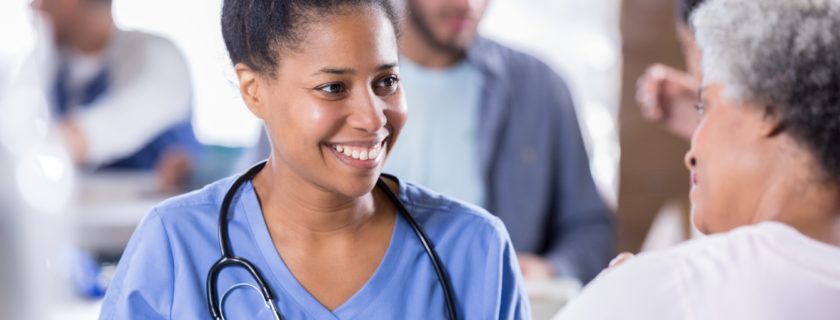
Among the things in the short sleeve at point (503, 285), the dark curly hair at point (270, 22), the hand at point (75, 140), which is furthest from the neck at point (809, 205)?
the hand at point (75, 140)

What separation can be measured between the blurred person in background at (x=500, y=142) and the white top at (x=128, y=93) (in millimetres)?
1049

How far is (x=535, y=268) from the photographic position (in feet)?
5.57

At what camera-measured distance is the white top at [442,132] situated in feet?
5.68

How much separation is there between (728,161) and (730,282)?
12 cm

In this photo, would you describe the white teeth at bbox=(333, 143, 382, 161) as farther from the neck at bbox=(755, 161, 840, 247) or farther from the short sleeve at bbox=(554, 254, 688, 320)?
the neck at bbox=(755, 161, 840, 247)

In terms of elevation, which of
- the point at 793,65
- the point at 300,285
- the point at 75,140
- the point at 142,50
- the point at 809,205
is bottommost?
the point at 75,140

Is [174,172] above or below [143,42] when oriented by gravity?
below

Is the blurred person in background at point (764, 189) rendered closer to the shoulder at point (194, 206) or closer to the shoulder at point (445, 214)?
the shoulder at point (445, 214)

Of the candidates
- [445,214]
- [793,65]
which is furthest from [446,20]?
[793,65]

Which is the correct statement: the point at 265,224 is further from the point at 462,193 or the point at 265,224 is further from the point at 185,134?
the point at 185,134

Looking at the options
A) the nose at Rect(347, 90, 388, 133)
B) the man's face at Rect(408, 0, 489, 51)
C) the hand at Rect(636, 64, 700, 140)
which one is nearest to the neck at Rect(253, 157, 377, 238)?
the nose at Rect(347, 90, 388, 133)

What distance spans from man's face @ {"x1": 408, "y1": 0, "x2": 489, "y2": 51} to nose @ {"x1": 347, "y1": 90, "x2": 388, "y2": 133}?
2.88ft

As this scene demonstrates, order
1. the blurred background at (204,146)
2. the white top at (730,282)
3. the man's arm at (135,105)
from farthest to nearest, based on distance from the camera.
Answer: the man's arm at (135,105) < the white top at (730,282) < the blurred background at (204,146)

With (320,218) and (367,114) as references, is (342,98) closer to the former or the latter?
(367,114)
